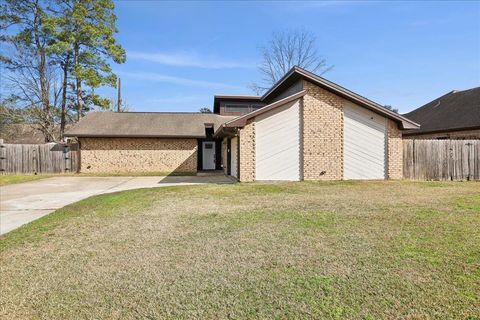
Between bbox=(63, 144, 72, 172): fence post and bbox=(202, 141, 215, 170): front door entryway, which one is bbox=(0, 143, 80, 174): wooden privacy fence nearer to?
bbox=(63, 144, 72, 172): fence post

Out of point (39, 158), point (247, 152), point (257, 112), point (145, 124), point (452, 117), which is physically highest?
point (452, 117)

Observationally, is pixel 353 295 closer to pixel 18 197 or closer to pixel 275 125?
pixel 275 125

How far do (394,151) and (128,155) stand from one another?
15.9 meters

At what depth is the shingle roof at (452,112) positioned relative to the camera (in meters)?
17.8

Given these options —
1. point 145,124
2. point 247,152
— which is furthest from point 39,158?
point 247,152

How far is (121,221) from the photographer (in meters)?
6.52

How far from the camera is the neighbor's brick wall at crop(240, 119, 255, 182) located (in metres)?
12.4

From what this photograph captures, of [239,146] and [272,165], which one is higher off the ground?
[239,146]

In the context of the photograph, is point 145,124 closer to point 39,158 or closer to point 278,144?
point 39,158

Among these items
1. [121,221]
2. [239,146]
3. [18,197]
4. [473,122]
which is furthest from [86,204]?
[473,122]

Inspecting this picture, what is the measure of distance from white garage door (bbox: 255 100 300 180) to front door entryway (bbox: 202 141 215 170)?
35.3 ft

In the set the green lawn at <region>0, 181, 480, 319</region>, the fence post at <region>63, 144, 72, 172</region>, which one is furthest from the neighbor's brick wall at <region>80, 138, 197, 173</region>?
the green lawn at <region>0, 181, 480, 319</region>

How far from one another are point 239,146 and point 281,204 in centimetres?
502

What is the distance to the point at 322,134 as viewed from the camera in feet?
42.2
